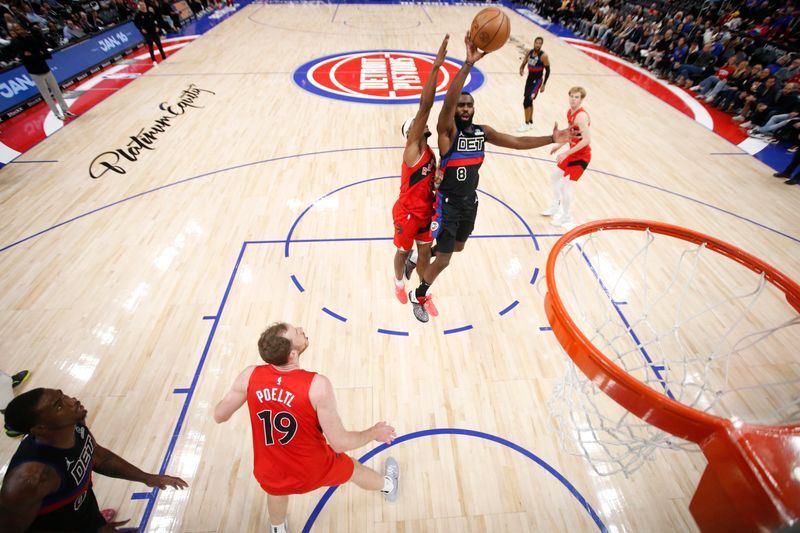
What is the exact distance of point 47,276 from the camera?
4.73 meters

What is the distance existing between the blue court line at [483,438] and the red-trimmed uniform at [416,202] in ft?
5.78

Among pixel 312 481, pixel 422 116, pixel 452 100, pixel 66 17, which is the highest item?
pixel 452 100

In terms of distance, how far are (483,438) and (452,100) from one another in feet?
8.89

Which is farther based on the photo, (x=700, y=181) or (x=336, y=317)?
(x=700, y=181)

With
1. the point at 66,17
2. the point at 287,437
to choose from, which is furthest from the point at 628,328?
the point at 66,17

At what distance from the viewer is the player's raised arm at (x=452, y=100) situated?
8.80 feet

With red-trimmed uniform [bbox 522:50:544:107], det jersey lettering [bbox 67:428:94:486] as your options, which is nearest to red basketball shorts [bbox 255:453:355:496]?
det jersey lettering [bbox 67:428:94:486]

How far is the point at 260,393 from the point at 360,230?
12.0 feet

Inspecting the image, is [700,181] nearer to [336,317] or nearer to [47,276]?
[336,317]

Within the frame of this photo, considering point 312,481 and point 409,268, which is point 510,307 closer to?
point 409,268

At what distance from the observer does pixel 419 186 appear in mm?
3559

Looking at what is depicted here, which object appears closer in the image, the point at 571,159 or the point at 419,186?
the point at 419,186

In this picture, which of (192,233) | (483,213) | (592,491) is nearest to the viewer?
(592,491)

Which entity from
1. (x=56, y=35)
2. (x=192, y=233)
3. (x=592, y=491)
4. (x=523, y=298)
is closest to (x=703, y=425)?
(x=592, y=491)
